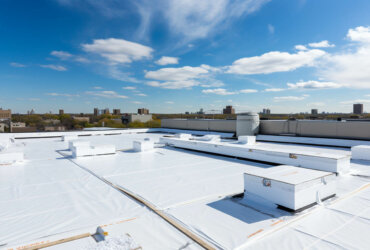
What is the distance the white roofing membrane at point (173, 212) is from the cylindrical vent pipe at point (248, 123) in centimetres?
820

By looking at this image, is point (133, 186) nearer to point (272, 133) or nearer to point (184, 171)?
point (184, 171)

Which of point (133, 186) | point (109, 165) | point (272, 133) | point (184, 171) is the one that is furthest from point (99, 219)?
point (272, 133)

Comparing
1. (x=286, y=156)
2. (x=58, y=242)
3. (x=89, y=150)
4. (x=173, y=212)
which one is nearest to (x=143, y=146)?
(x=89, y=150)

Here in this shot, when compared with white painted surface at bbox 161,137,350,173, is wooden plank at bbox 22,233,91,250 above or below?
below

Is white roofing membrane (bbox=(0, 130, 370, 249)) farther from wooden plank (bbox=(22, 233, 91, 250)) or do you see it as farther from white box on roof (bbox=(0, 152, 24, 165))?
white box on roof (bbox=(0, 152, 24, 165))

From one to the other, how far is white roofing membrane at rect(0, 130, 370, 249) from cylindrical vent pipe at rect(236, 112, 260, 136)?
8.20m

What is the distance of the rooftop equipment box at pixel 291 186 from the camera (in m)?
3.55

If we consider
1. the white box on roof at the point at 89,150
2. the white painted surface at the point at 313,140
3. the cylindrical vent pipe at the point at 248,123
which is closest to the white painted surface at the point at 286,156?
the white box on roof at the point at 89,150

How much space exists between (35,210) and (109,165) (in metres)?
3.55

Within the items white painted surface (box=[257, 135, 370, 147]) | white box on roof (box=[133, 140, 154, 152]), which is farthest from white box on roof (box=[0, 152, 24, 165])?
white painted surface (box=[257, 135, 370, 147])

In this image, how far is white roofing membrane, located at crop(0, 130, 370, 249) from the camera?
9.29 feet

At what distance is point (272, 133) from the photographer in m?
14.4

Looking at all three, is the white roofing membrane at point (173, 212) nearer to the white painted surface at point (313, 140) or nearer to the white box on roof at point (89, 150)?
the white box on roof at point (89, 150)

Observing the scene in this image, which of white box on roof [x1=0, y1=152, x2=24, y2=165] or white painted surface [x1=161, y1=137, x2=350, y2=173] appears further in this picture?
white box on roof [x1=0, y1=152, x2=24, y2=165]
